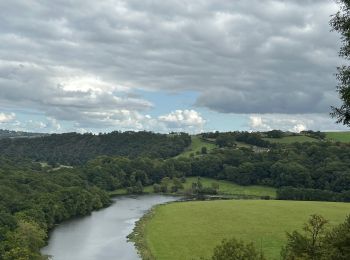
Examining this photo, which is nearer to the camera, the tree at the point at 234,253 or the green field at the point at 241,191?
the tree at the point at 234,253

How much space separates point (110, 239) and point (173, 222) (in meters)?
18.9

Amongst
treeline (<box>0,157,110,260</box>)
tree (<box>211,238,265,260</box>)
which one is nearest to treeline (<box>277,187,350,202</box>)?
treeline (<box>0,157,110,260</box>)

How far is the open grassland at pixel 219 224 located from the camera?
261 ft

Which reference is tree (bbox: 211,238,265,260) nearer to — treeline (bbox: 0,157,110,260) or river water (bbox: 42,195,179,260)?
treeline (bbox: 0,157,110,260)

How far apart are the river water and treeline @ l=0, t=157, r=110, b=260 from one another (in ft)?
10.7

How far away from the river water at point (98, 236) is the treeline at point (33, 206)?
128 inches

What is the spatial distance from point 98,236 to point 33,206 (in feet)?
53.4

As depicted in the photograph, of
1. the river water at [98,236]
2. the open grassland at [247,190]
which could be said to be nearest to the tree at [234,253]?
the river water at [98,236]

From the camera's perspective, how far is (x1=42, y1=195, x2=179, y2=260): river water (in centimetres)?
7975

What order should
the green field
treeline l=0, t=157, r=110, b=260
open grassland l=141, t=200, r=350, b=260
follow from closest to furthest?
treeline l=0, t=157, r=110, b=260
open grassland l=141, t=200, r=350, b=260
the green field

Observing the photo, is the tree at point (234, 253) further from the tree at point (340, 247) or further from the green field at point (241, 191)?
the green field at point (241, 191)

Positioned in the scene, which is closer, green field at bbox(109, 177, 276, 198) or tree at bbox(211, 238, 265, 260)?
tree at bbox(211, 238, 265, 260)

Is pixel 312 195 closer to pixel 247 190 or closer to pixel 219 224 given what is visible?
pixel 247 190

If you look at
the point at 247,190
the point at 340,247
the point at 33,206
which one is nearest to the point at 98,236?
the point at 33,206
